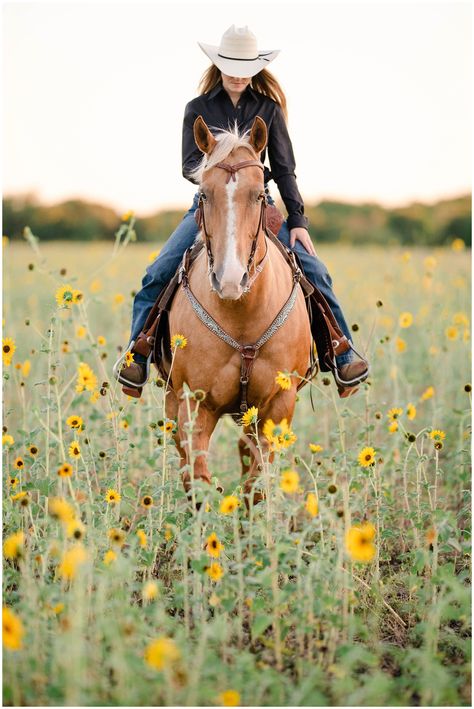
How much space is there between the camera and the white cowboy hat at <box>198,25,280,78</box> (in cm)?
494

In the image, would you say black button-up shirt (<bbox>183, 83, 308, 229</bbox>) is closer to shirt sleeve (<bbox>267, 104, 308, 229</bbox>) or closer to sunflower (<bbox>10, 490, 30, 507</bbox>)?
shirt sleeve (<bbox>267, 104, 308, 229</bbox>)

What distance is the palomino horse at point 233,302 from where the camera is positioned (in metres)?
4.00

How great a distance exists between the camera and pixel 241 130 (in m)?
5.11

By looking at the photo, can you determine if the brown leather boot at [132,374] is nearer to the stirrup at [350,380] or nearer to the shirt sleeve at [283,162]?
the stirrup at [350,380]

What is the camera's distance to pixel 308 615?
3.49 m

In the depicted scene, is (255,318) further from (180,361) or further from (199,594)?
(199,594)

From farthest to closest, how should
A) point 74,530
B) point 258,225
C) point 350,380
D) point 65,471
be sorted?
1. point 350,380
2. point 258,225
3. point 65,471
4. point 74,530

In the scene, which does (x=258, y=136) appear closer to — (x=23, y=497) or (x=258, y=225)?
(x=258, y=225)

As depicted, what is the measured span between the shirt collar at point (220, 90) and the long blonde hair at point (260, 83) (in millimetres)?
66

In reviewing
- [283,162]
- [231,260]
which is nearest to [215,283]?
[231,260]

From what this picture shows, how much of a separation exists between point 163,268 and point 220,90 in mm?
1309

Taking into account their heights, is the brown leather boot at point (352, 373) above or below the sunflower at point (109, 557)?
above

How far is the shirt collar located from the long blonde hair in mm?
66

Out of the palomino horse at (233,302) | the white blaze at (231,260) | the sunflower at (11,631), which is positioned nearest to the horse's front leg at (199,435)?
the palomino horse at (233,302)
